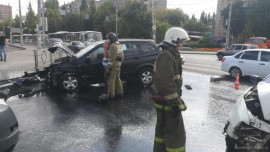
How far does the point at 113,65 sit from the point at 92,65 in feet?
5.22

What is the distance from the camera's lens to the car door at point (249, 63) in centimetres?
1053

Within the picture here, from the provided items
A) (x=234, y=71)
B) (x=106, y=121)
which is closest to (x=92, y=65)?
(x=106, y=121)

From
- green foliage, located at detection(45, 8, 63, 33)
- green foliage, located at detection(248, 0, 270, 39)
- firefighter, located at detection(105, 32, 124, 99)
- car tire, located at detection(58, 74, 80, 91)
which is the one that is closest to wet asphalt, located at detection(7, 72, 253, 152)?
car tire, located at detection(58, 74, 80, 91)

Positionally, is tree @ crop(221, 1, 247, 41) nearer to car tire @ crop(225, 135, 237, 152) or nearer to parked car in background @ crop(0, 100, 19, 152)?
car tire @ crop(225, 135, 237, 152)

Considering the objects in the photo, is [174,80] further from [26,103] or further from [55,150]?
[26,103]

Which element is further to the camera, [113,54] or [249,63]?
[249,63]

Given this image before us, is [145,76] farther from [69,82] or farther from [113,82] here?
[69,82]

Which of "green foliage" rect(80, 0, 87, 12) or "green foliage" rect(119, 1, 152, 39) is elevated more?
"green foliage" rect(80, 0, 87, 12)

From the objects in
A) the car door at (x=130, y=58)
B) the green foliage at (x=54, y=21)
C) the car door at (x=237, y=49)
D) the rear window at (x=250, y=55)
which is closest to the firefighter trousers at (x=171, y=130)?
the car door at (x=130, y=58)

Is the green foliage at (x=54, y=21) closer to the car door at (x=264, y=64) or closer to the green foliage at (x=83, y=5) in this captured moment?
the green foliage at (x=83, y=5)

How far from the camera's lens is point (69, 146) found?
4.20 meters

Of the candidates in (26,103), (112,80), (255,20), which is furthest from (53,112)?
(255,20)

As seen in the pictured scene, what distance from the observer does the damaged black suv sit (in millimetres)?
7957

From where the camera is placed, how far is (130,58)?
868cm
